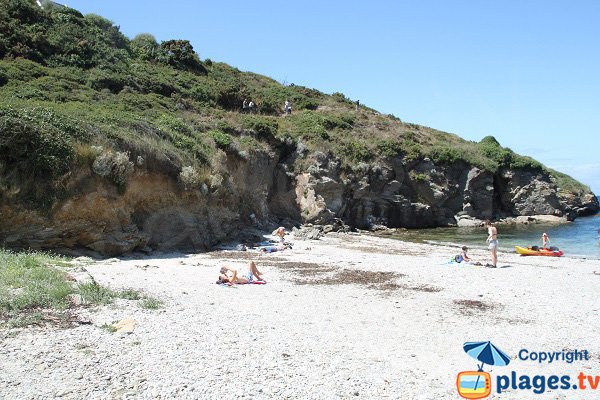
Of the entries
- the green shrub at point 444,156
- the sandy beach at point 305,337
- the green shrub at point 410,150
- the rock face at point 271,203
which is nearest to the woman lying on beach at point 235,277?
the sandy beach at point 305,337

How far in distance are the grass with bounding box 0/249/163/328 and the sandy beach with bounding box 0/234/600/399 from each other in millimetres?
→ 437

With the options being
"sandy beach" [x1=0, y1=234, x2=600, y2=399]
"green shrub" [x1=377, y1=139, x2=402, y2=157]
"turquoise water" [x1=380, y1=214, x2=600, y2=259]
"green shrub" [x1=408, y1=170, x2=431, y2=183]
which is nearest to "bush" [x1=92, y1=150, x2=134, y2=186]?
"sandy beach" [x1=0, y1=234, x2=600, y2=399]

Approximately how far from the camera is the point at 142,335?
340 inches

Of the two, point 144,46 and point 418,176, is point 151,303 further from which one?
point 144,46

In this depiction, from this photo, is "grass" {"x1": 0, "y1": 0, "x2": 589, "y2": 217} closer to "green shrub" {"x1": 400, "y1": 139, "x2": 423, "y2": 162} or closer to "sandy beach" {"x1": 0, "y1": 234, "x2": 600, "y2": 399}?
"green shrub" {"x1": 400, "y1": 139, "x2": 423, "y2": 162}

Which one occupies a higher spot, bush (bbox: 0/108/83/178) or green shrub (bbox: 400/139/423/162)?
green shrub (bbox: 400/139/423/162)

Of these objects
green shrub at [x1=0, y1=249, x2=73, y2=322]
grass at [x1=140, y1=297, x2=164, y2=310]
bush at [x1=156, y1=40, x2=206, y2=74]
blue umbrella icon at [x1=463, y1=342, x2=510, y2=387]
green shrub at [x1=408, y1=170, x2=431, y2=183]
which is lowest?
blue umbrella icon at [x1=463, y1=342, x2=510, y2=387]

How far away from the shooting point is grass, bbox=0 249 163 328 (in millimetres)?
9023

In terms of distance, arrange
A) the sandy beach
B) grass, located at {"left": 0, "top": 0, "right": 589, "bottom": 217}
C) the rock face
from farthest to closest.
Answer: the rock face → grass, located at {"left": 0, "top": 0, "right": 589, "bottom": 217} → the sandy beach

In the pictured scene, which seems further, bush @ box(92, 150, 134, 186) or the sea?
the sea

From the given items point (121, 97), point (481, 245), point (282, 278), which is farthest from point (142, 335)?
point (121, 97)

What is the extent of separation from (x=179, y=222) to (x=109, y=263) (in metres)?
5.44

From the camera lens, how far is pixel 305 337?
9250 millimetres

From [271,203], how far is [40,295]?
26251 mm
